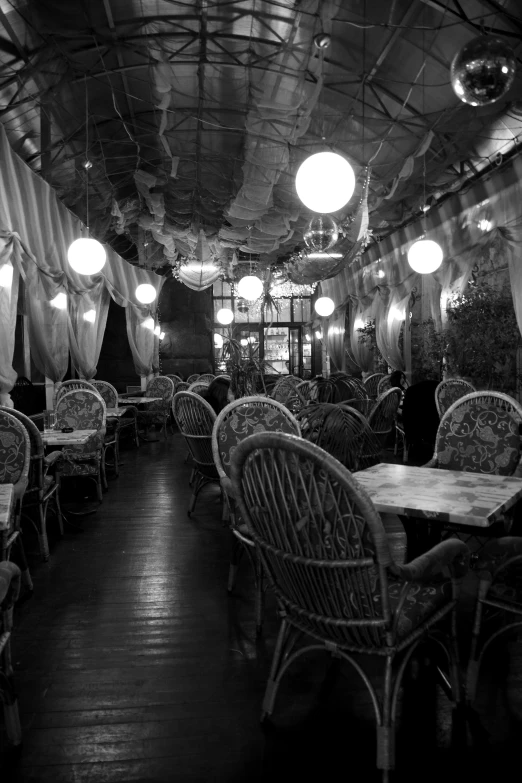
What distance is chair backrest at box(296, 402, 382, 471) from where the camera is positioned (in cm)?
258

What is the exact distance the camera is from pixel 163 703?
6.41 ft

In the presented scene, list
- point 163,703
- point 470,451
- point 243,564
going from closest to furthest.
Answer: point 163,703 → point 470,451 → point 243,564

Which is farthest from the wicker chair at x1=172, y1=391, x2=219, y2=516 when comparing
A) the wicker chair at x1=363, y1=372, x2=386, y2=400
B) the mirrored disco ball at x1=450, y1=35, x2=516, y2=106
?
the wicker chair at x1=363, y1=372, x2=386, y2=400

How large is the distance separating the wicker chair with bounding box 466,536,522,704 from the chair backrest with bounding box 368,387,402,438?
10.6 feet

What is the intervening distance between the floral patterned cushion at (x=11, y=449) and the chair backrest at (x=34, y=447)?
0.07m

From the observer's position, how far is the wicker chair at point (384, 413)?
5343mm

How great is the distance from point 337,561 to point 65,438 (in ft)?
9.53

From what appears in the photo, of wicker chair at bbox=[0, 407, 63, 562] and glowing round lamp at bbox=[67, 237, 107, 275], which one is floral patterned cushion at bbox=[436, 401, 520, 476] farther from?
glowing round lamp at bbox=[67, 237, 107, 275]

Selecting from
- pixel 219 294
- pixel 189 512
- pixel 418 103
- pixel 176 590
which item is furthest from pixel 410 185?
pixel 219 294

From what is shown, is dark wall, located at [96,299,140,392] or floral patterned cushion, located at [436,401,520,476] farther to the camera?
dark wall, located at [96,299,140,392]

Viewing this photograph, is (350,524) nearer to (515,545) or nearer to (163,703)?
(515,545)

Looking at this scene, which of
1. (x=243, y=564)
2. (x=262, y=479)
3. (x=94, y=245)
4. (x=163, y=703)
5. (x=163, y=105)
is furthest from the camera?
(x=94, y=245)

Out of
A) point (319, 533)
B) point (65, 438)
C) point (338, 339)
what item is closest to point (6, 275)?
point (65, 438)

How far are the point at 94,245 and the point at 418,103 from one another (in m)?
3.42
